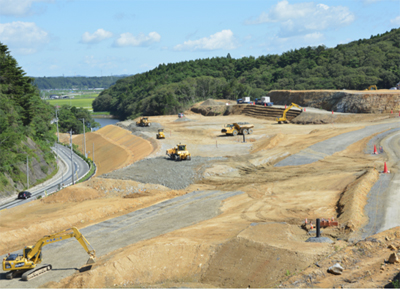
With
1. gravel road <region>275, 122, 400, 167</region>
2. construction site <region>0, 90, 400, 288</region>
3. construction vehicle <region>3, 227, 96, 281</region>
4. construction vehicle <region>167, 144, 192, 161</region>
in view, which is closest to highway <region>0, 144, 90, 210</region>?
construction site <region>0, 90, 400, 288</region>

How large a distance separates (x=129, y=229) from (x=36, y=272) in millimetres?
7147

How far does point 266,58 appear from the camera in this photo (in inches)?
6634

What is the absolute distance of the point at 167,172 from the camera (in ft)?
133

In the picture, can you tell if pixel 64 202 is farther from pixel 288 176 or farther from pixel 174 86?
pixel 174 86

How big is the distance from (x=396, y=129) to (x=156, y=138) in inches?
1452

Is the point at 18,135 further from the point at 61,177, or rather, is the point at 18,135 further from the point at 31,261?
the point at 31,261

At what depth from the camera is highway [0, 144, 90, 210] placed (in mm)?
48362

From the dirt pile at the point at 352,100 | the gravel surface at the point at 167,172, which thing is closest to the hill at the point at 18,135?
the gravel surface at the point at 167,172

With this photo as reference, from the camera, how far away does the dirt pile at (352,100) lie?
68750 millimetres

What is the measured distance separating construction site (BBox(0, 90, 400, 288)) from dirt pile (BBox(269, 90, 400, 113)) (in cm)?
850

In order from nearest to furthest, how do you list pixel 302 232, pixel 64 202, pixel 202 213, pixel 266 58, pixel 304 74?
pixel 302 232 < pixel 202 213 < pixel 64 202 < pixel 304 74 < pixel 266 58

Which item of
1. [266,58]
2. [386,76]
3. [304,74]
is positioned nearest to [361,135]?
[386,76]

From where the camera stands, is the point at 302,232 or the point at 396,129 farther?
the point at 396,129

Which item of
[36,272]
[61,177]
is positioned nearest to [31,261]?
[36,272]
